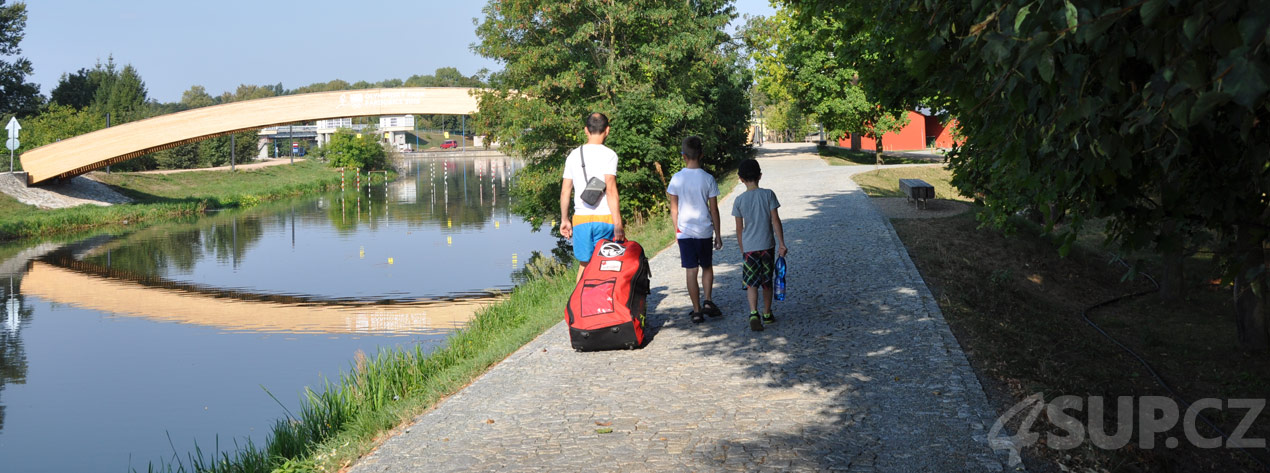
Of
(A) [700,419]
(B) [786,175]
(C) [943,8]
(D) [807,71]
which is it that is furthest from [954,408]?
(D) [807,71]

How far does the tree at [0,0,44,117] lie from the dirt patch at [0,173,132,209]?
28.6 m

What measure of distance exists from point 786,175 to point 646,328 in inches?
938

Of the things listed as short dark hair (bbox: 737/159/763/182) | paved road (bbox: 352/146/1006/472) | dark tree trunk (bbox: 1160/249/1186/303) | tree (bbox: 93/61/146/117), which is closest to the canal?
paved road (bbox: 352/146/1006/472)

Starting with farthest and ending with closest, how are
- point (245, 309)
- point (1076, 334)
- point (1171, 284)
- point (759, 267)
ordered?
point (245, 309) → point (1171, 284) → point (1076, 334) → point (759, 267)

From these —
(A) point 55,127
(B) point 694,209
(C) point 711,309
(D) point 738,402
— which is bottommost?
(D) point 738,402

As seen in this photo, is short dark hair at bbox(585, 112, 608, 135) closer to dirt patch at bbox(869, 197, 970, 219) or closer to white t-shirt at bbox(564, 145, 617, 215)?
white t-shirt at bbox(564, 145, 617, 215)

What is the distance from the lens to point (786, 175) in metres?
31.5

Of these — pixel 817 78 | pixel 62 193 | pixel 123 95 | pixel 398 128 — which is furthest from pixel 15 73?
pixel 398 128

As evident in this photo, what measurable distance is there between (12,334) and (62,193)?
82.8ft

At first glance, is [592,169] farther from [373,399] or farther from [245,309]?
[245,309]

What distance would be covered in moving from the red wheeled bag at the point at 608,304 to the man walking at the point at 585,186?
152 mm

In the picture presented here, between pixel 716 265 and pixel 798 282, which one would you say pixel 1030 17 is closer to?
pixel 798 282

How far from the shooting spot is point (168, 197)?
145ft

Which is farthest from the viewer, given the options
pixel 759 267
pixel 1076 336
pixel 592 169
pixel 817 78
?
pixel 817 78
